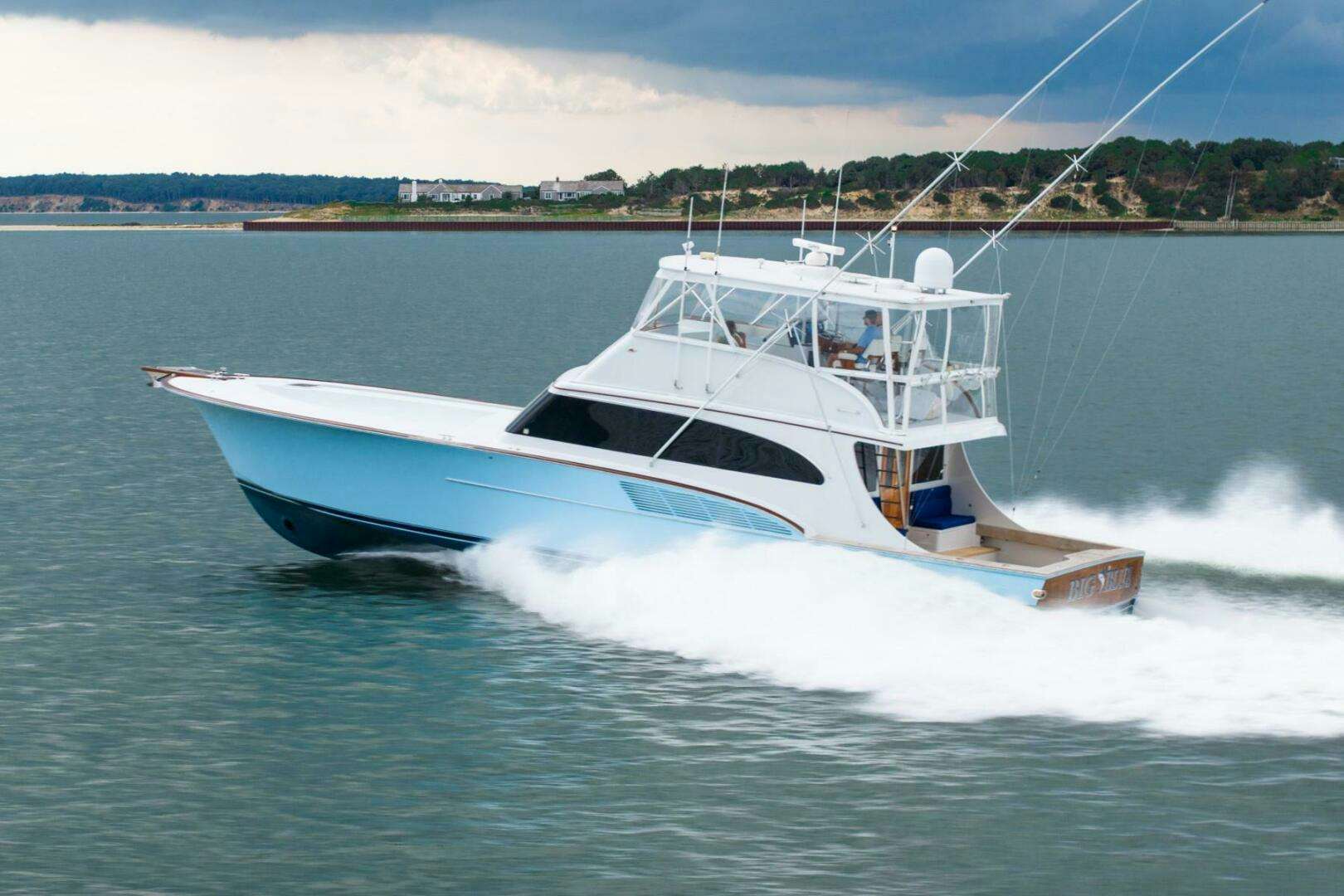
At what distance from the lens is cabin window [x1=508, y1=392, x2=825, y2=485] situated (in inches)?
627

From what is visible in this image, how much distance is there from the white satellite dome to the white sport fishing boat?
0.07ft

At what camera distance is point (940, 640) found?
14.5 metres

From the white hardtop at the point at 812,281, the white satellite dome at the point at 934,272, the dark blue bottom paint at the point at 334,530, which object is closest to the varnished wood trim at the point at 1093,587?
the white hardtop at the point at 812,281

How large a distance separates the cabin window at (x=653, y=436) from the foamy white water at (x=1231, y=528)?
5849 millimetres

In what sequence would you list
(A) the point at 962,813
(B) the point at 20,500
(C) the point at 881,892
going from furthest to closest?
(B) the point at 20,500
(A) the point at 962,813
(C) the point at 881,892

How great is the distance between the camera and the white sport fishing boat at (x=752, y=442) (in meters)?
15.6

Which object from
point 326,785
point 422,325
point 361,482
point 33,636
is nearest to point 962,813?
point 326,785

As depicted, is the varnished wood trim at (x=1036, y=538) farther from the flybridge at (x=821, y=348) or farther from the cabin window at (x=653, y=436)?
the cabin window at (x=653, y=436)

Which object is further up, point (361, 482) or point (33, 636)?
point (361, 482)

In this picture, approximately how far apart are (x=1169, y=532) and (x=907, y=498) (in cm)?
596

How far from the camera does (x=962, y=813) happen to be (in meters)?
11.6

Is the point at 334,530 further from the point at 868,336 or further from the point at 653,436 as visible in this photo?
the point at 868,336

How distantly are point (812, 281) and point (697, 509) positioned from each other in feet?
8.56

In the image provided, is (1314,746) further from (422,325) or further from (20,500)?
(422,325)
